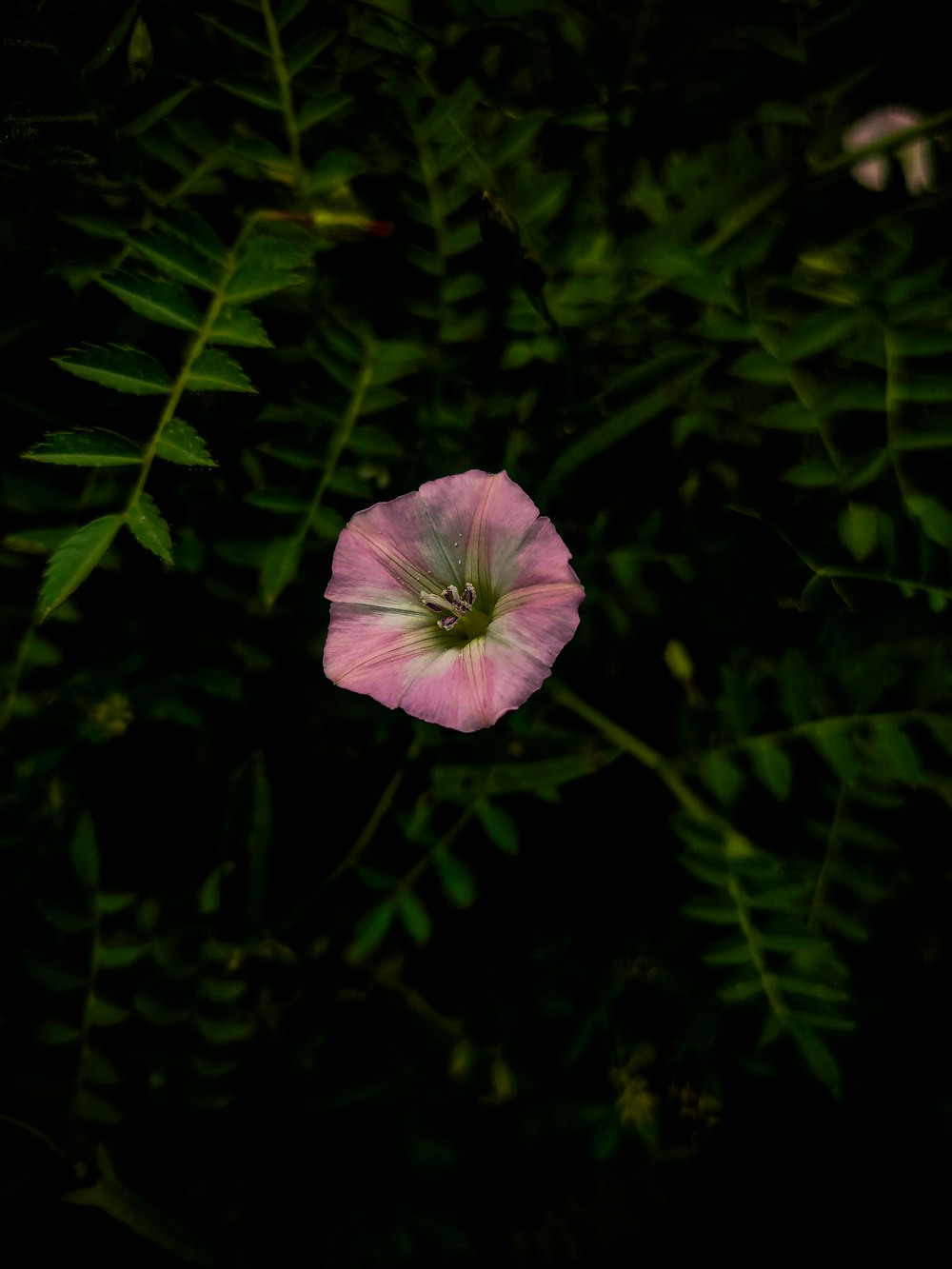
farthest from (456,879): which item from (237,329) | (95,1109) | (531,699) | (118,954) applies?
(237,329)

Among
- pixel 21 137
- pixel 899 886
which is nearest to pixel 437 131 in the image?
pixel 21 137

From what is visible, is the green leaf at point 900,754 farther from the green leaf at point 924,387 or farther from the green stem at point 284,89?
the green stem at point 284,89

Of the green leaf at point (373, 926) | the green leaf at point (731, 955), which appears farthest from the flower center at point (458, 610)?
the green leaf at point (731, 955)

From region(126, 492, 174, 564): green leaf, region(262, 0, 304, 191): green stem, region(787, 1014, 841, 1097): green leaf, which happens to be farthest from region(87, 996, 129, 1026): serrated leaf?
region(262, 0, 304, 191): green stem

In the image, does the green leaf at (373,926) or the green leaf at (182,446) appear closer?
the green leaf at (182,446)

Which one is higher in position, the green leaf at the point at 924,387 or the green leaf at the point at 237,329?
the green leaf at the point at 237,329

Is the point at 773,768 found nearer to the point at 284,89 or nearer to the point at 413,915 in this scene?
the point at 413,915

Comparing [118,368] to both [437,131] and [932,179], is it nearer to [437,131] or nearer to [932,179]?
[437,131]
